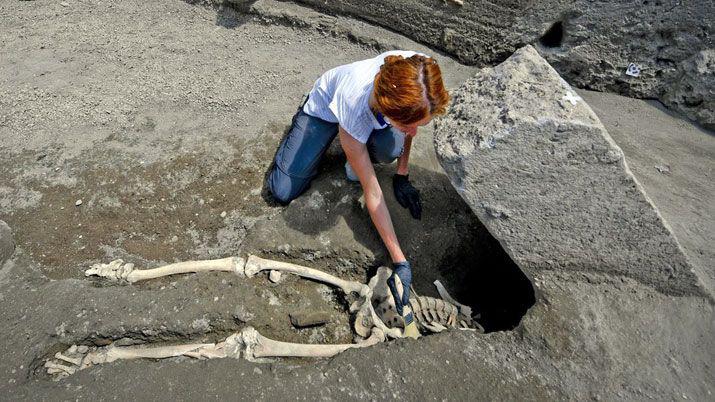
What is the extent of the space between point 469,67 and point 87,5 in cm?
407

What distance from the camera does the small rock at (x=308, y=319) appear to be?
2.66 metres

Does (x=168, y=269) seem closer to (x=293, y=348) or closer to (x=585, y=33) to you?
(x=293, y=348)

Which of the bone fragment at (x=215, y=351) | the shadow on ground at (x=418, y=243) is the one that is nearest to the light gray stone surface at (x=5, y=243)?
the bone fragment at (x=215, y=351)

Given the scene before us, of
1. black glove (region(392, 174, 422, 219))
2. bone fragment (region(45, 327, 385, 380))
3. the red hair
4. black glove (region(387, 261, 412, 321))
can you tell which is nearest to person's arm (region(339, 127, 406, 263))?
black glove (region(387, 261, 412, 321))

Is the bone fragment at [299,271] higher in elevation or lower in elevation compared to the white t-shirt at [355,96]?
lower

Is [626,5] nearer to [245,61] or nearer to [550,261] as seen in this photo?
[550,261]

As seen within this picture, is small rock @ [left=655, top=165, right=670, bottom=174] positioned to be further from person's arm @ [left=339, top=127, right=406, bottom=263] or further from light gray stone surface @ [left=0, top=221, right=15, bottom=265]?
light gray stone surface @ [left=0, top=221, right=15, bottom=265]

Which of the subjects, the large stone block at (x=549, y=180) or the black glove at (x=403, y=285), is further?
the black glove at (x=403, y=285)

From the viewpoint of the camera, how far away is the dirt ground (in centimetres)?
214

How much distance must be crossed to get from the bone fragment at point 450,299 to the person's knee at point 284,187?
1.11 meters

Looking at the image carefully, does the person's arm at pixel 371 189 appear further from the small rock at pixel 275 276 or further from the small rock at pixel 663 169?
the small rock at pixel 663 169

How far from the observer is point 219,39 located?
14.8 feet

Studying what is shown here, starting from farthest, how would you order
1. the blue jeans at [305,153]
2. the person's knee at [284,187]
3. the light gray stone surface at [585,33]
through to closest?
the light gray stone surface at [585,33], the person's knee at [284,187], the blue jeans at [305,153]

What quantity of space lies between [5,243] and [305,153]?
6.53 ft
